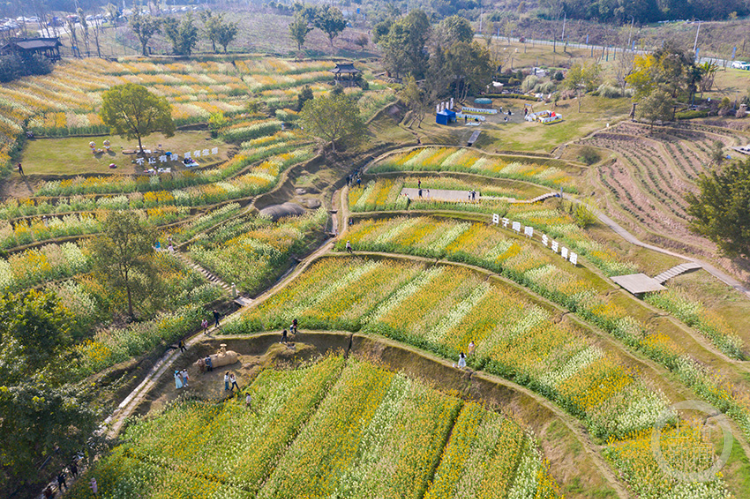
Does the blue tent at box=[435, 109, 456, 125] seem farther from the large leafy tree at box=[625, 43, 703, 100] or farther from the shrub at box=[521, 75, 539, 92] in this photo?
the shrub at box=[521, 75, 539, 92]

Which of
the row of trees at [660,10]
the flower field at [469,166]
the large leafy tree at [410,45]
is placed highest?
the row of trees at [660,10]

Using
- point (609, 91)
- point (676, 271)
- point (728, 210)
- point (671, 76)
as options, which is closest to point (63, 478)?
point (676, 271)

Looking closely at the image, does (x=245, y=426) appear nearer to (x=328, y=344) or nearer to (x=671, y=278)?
(x=328, y=344)

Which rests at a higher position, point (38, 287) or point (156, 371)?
point (38, 287)

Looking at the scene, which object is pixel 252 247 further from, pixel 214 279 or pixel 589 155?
pixel 589 155

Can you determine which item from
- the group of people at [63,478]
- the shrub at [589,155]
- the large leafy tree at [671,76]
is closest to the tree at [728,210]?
the shrub at [589,155]

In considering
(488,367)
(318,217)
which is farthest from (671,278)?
(318,217)

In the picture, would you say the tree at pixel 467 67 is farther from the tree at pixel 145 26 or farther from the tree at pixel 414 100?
the tree at pixel 145 26
